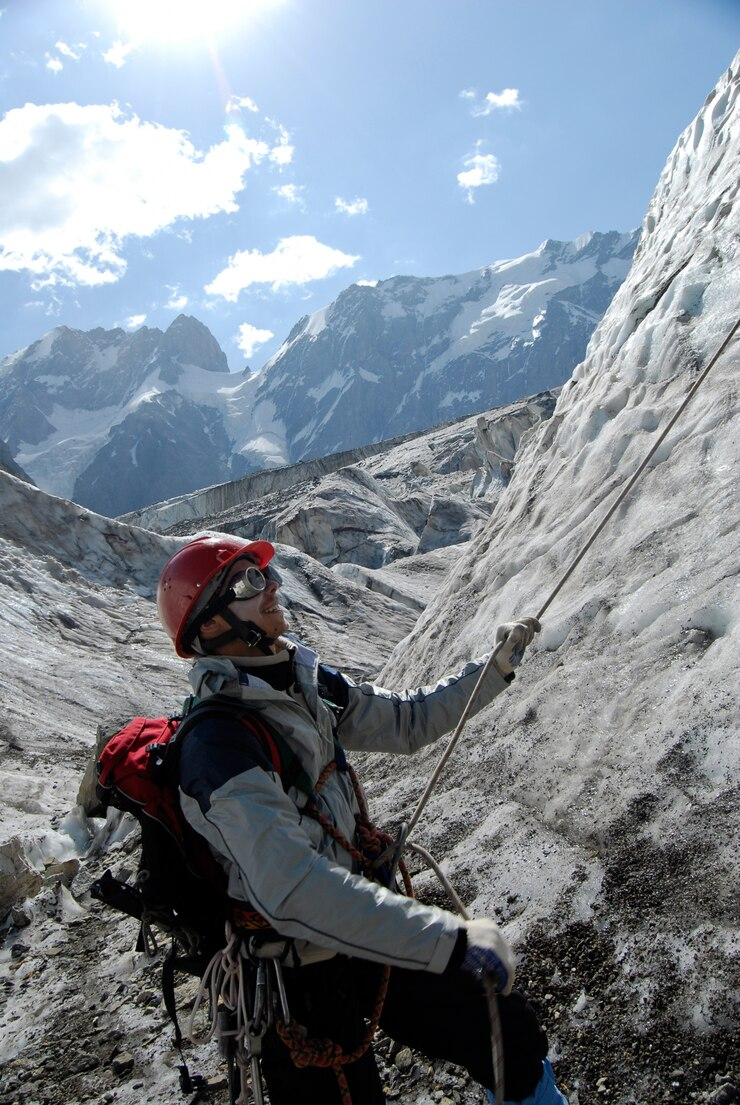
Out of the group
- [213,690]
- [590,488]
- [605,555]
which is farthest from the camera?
[590,488]

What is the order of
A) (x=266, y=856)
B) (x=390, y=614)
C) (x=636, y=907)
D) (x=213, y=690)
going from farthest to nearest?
1. (x=390, y=614)
2. (x=636, y=907)
3. (x=213, y=690)
4. (x=266, y=856)

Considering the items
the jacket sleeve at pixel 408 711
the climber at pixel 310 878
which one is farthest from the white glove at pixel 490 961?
the jacket sleeve at pixel 408 711

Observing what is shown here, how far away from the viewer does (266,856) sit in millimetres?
2203

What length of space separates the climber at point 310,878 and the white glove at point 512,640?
827mm

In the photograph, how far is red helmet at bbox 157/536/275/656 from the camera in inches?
117

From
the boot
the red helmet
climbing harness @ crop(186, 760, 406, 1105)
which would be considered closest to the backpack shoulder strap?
climbing harness @ crop(186, 760, 406, 1105)

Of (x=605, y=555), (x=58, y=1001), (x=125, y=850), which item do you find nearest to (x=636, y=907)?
(x=605, y=555)

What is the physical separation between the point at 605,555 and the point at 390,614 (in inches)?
752

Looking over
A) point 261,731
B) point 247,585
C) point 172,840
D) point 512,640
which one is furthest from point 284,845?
point 512,640

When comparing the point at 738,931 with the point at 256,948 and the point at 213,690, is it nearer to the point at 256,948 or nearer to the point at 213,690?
the point at 256,948

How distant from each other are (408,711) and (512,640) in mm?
594

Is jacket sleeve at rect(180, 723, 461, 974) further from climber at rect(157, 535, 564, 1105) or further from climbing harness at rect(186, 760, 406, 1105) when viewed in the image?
climbing harness at rect(186, 760, 406, 1105)

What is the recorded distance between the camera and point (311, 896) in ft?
7.23

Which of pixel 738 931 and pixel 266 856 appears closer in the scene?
pixel 266 856
